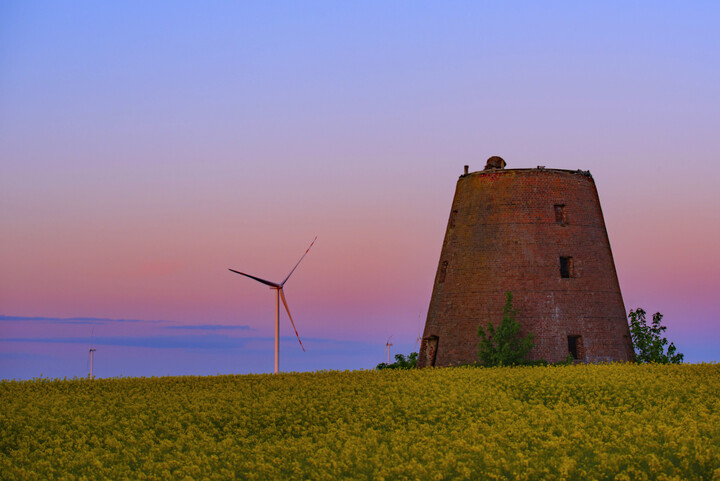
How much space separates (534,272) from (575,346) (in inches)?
166

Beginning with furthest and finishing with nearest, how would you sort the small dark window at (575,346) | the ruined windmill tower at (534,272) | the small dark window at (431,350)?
1. the small dark window at (431,350)
2. the ruined windmill tower at (534,272)
3. the small dark window at (575,346)

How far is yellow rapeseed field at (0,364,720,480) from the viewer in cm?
1786

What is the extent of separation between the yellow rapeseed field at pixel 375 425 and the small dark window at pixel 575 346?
12.8 ft

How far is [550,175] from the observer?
45.4 metres

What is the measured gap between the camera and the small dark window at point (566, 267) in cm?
4419

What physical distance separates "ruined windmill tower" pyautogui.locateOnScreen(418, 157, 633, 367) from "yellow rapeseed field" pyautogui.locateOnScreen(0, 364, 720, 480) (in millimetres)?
4348

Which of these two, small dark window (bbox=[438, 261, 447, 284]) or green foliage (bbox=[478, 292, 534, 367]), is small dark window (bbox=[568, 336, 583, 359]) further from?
small dark window (bbox=[438, 261, 447, 284])

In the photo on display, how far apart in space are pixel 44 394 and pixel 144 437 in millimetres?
10636

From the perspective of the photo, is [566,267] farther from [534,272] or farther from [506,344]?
[506,344]

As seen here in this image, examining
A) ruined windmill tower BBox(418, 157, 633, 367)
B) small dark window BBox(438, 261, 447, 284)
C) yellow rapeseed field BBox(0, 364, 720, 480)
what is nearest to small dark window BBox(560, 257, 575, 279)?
ruined windmill tower BBox(418, 157, 633, 367)

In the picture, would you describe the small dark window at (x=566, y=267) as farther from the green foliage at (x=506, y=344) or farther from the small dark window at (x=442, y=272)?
the small dark window at (x=442, y=272)

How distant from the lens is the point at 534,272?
4372 centimetres

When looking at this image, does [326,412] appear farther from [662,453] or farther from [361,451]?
[662,453]

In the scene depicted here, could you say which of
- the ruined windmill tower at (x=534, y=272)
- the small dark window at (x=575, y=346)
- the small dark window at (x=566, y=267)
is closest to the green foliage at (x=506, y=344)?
the ruined windmill tower at (x=534, y=272)
